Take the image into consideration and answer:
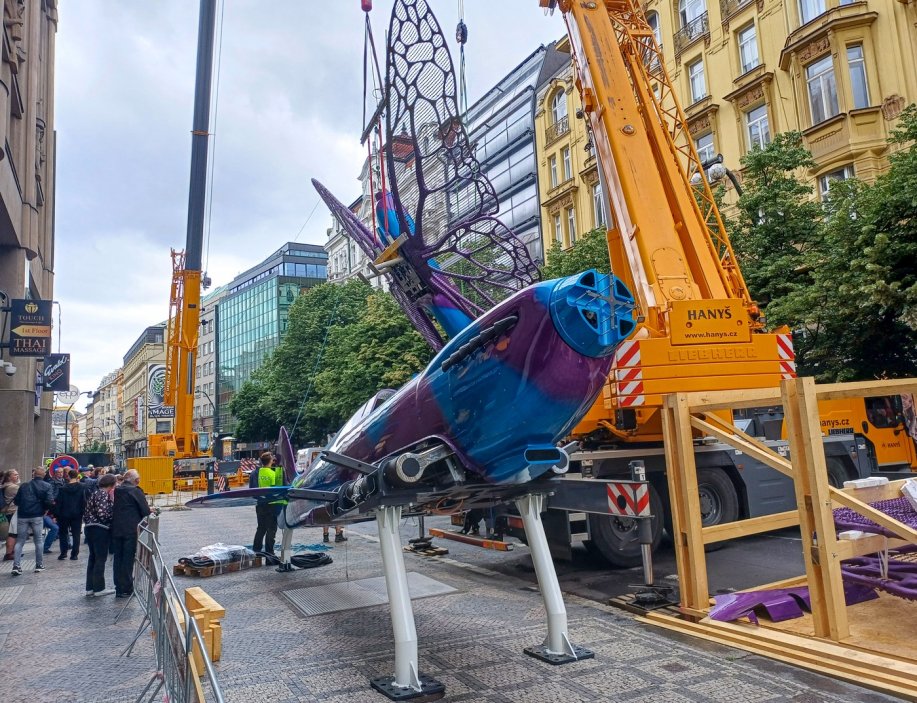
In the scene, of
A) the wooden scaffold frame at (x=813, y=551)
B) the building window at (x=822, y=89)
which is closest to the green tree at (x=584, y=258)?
the building window at (x=822, y=89)

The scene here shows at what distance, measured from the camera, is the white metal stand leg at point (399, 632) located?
438cm

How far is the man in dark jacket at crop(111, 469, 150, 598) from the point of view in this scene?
26.4 feet

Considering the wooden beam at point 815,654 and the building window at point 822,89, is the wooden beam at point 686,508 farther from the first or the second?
the building window at point 822,89

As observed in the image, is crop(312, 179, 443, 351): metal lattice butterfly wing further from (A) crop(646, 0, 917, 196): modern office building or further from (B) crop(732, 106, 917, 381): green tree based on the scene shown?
(A) crop(646, 0, 917, 196): modern office building

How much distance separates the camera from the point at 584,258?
70.1 ft

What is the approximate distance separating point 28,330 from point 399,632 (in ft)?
46.9

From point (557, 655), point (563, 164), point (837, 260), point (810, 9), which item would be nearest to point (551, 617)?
point (557, 655)

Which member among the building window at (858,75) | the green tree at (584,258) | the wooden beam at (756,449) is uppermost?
the building window at (858,75)

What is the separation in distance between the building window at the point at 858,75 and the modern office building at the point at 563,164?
10.2m

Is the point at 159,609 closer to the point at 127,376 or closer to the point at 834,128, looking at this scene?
the point at 834,128

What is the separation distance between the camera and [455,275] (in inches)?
371

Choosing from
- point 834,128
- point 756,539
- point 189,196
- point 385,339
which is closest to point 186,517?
point 189,196

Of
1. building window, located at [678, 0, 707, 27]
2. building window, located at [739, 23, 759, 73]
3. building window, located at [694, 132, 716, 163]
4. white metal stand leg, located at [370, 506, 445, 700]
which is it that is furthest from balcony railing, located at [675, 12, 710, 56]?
white metal stand leg, located at [370, 506, 445, 700]

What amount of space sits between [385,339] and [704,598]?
2470cm
